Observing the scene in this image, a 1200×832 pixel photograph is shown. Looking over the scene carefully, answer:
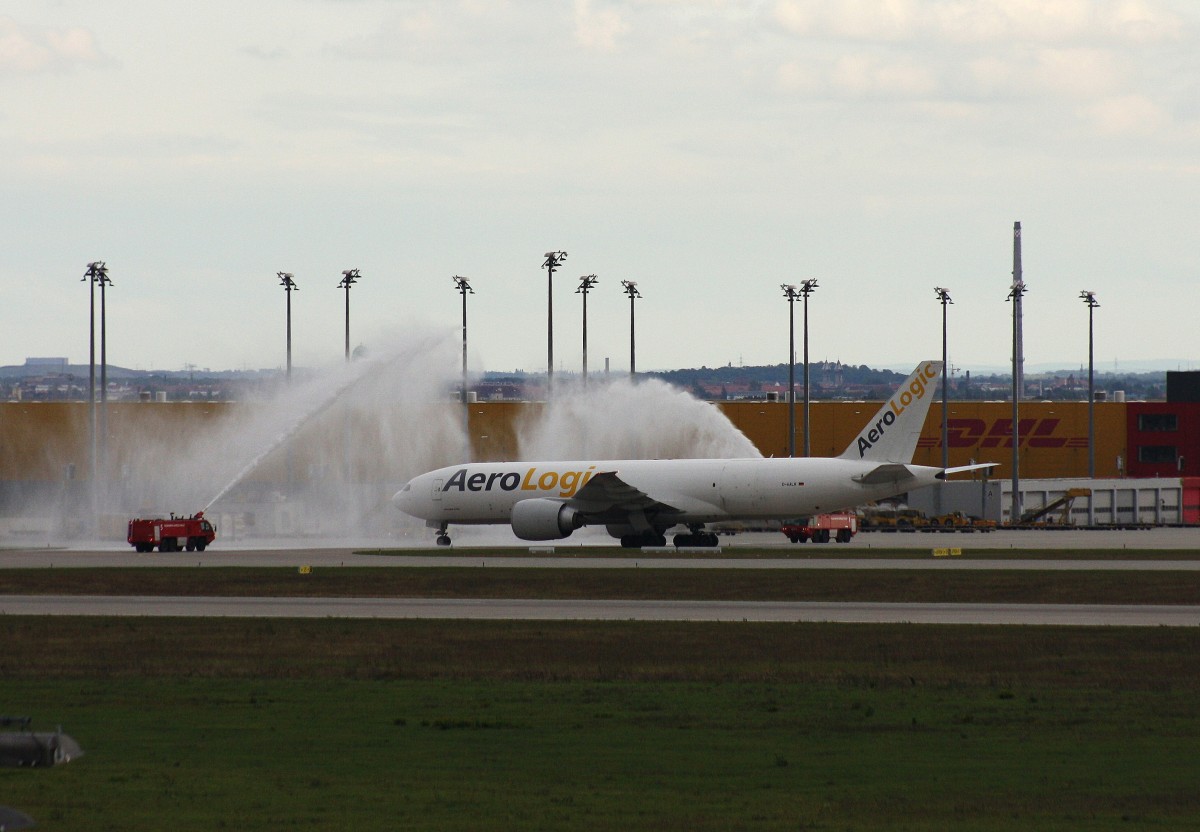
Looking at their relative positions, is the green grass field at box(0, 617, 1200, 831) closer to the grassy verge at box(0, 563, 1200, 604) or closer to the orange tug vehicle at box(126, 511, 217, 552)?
the grassy verge at box(0, 563, 1200, 604)

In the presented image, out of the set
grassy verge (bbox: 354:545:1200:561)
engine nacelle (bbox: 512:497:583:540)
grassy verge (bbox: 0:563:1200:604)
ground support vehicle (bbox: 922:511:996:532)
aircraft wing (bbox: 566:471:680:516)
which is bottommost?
ground support vehicle (bbox: 922:511:996:532)

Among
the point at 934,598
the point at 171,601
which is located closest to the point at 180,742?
the point at 171,601

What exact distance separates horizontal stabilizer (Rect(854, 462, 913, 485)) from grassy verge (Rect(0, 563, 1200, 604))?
14096mm

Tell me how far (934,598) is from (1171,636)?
423 inches

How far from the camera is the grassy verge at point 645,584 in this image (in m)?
45.7

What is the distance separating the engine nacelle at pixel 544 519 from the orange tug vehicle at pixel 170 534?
13.3 metres

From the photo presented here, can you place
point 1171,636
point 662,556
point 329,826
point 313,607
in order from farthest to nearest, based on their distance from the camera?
1. point 662,556
2. point 313,607
3. point 1171,636
4. point 329,826

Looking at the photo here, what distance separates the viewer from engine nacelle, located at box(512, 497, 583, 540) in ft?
237

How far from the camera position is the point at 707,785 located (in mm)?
18219

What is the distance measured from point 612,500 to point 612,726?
164 ft

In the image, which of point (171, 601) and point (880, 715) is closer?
point (880, 715)

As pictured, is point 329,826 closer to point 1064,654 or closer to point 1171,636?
point 1064,654

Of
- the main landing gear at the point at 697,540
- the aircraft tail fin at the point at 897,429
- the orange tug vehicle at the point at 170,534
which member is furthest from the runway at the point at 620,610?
the main landing gear at the point at 697,540

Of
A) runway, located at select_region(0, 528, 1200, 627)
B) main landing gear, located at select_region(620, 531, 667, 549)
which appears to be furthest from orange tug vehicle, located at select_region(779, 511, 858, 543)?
main landing gear, located at select_region(620, 531, 667, 549)
